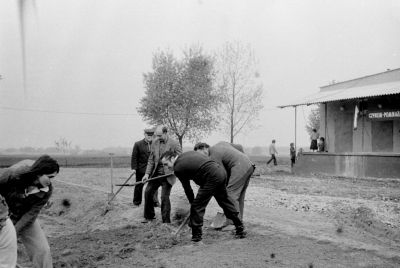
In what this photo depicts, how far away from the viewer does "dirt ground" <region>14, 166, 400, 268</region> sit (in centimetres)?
545

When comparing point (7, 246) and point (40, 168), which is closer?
point (7, 246)

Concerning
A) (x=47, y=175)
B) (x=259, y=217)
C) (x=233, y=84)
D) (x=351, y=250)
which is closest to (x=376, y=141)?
(x=233, y=84)

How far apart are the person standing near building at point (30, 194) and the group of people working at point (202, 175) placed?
213 cm

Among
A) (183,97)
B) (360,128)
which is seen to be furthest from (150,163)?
(183,97)

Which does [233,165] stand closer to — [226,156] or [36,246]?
[226,156]

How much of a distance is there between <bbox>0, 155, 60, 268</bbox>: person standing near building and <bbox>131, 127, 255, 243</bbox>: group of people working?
213 centimetres

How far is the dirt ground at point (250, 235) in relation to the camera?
5449 mm

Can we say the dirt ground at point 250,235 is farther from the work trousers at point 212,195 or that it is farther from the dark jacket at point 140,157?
the dark jacket at point 140,157

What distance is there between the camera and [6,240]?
365 centimetres

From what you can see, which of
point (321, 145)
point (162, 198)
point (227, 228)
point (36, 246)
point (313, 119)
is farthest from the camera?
point (313, 119)

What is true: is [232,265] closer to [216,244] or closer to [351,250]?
[216,244]

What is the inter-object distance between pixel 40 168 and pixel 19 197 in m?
0.41

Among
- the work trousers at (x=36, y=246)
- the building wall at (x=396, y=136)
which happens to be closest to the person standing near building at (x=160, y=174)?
the work trousers at (x=36, y=246)

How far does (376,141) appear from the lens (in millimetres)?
21281
